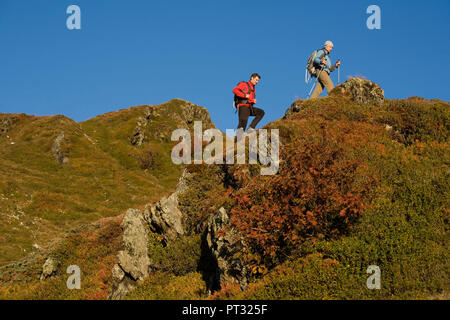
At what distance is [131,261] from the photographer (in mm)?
15867

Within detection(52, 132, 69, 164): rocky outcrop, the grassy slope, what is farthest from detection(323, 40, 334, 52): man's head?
detection(52, 132, 69, 164): rocky outcrop

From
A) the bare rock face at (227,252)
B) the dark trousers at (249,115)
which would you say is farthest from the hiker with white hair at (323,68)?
the bare rock face at (227,252)

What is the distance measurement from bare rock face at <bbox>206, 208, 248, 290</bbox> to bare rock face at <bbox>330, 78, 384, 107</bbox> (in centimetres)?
1283

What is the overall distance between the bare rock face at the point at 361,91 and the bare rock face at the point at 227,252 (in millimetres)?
12831

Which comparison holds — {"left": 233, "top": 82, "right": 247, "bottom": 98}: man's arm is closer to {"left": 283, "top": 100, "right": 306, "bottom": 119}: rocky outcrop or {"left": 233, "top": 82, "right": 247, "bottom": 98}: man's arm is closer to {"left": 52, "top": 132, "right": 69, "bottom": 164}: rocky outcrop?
{"left": 283, "top": 100, "right": 306, "bottom": 119}: rocky outcrop

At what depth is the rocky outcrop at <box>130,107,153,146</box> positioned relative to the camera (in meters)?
66.2

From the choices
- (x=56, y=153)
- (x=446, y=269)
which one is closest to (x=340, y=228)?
(x=446, y=269)

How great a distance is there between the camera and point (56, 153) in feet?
177

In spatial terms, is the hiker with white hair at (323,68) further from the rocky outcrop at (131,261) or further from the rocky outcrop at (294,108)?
the rocky outcrop at (131,261)

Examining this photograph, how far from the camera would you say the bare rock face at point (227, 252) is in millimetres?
12531

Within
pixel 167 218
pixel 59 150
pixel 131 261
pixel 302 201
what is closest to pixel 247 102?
pixel 167 218
